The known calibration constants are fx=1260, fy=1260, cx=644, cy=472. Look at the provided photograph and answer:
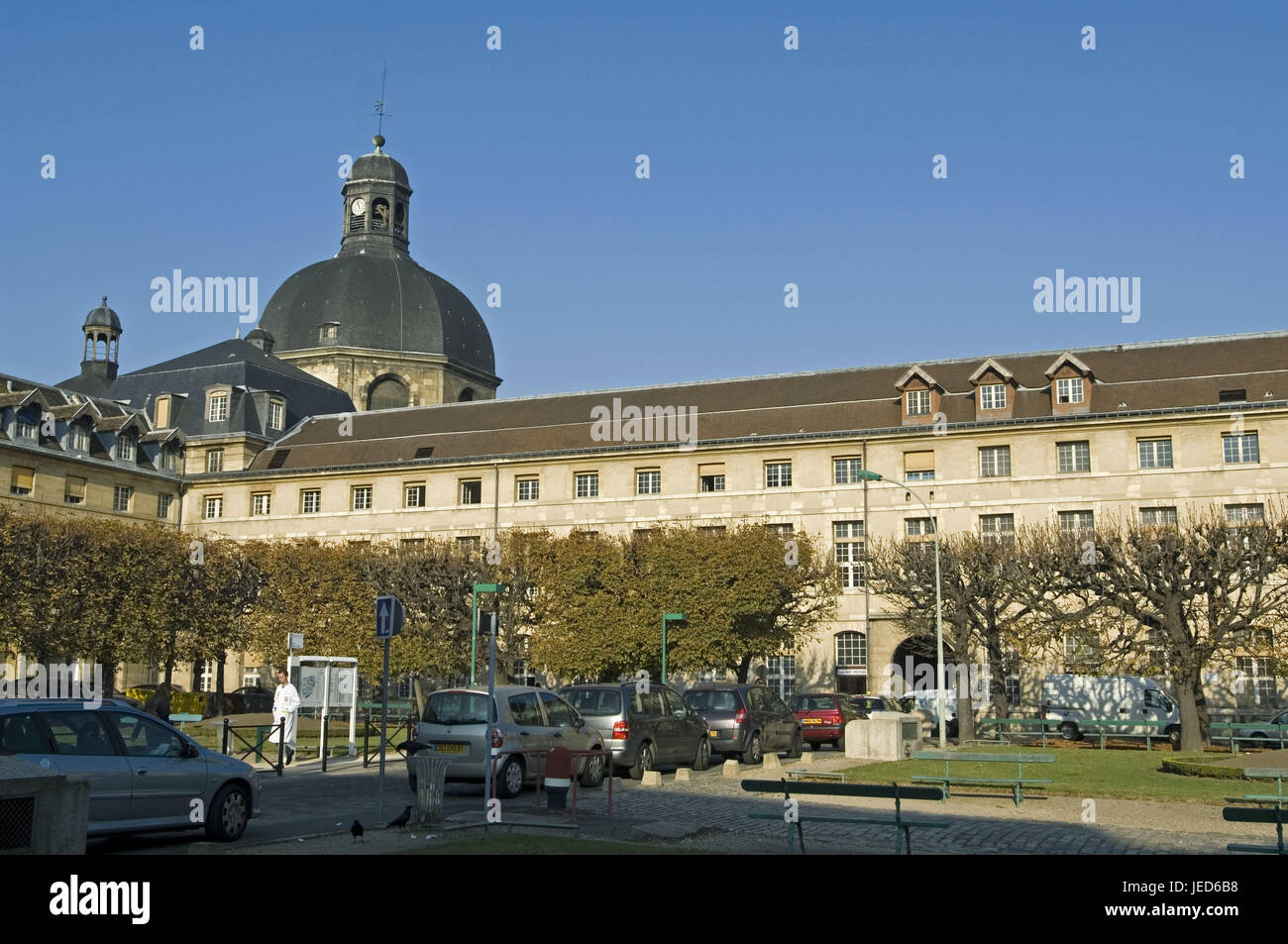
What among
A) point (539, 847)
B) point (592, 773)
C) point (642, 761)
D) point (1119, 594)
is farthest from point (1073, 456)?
point (539, 847)

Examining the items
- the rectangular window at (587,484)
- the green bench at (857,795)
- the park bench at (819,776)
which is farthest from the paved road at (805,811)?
the rectangular window at (587,484)

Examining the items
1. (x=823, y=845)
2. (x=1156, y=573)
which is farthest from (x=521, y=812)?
(x=1156, y=573)

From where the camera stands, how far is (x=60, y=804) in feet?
28.0

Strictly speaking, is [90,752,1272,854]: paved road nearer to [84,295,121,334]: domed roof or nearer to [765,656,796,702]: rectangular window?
[765,656,796,702]: rectangular window

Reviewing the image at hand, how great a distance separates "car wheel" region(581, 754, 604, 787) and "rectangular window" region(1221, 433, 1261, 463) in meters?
33.8

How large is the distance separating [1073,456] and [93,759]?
41630mm

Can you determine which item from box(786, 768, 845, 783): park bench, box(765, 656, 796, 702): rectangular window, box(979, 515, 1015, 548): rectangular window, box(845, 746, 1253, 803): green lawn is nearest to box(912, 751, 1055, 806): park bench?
box(845, 746, 1253, 803): green lawn

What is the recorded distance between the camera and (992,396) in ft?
164

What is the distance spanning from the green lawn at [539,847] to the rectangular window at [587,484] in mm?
41841

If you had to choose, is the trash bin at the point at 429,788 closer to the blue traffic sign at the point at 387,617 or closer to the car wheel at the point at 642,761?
the blue traffic sign at the point at 387,617

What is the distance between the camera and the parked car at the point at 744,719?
2575 centimetres

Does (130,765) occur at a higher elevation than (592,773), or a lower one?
higher

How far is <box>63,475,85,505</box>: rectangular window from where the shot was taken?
5528 cm

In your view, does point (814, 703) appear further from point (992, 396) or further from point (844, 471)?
point (992, 396)
